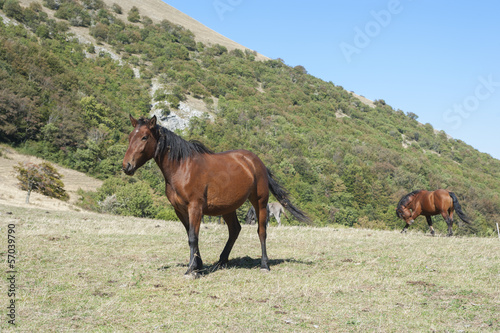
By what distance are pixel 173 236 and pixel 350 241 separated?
6.52 m

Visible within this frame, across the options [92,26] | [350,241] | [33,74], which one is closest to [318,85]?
[92,26]

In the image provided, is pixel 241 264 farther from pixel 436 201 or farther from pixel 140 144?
pixel 436 201

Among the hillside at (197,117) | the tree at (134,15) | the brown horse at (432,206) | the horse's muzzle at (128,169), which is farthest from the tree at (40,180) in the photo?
the tree at (134,15)

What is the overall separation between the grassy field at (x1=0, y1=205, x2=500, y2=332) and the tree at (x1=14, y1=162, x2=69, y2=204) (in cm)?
3438

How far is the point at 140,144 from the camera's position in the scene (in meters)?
7.72

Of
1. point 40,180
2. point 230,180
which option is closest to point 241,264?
point 230,180

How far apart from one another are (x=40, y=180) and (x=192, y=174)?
42587 mm

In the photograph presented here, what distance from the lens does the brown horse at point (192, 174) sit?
779cm

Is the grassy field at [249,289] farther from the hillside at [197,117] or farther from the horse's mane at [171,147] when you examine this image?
the hillside at [197,117]

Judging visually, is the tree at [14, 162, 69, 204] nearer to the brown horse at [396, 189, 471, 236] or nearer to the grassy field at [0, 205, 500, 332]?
the grassy field at [0, 205, 500, 332]

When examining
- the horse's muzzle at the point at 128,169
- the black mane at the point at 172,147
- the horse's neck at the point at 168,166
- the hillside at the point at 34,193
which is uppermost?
the black mane at the point at 172,147

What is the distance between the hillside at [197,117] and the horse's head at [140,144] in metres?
Result: 34.9

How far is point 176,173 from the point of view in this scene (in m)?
7.99

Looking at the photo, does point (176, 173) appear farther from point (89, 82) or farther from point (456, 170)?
point (456, 170)
